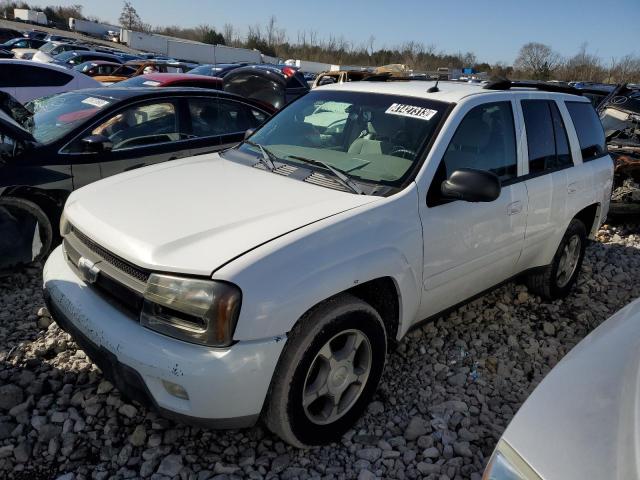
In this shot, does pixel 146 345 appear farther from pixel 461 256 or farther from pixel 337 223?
pixel 461 256

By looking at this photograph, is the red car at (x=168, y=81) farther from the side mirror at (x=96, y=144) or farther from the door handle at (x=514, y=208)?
the door handle at (x=514, y=208)

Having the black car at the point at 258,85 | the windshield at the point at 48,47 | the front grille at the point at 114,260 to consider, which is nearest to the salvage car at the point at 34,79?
the black car at the point at 258,85

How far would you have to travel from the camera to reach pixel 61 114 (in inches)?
198

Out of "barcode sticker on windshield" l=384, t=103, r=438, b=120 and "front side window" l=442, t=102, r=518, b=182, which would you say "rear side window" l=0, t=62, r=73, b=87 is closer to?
"barcode sticker on windshield" l=384, t=103, r=438, b=120

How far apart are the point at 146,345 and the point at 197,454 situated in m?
0.74

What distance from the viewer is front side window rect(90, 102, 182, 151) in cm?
486

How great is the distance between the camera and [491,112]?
11.0 feet

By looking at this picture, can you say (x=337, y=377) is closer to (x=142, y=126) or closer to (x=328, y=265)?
(x=328, y=265)

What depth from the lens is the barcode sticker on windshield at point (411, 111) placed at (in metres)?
3.07

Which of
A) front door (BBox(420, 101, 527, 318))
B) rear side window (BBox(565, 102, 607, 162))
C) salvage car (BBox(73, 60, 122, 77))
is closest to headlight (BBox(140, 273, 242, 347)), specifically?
front door (BBox(420, 101, 527, 318))

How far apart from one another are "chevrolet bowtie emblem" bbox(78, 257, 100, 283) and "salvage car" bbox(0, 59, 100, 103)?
280 inches

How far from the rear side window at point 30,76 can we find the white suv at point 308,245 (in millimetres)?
6520

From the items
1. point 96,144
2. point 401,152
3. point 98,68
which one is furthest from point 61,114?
point 98,68

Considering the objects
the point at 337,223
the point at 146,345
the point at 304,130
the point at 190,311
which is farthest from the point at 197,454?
the point at 304,130
